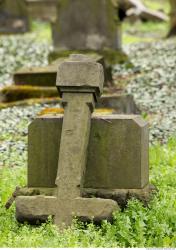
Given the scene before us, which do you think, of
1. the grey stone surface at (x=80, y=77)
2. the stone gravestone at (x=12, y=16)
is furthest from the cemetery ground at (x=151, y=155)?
the stone gravestone at (x=12, y=16)

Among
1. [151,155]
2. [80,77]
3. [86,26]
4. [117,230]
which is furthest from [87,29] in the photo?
[117,230]

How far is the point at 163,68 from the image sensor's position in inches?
695

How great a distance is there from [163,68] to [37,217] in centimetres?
1028

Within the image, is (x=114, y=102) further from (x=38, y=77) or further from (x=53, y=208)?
(x=53, y=208)

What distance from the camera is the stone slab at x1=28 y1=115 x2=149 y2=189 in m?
8.27

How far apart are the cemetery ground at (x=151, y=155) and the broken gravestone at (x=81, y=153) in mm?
239

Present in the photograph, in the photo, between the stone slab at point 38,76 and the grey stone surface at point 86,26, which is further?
the grey stone surface at point 86,26

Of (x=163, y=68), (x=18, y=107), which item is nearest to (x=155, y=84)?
(x=163, y=68)

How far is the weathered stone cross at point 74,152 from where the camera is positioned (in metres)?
7.75

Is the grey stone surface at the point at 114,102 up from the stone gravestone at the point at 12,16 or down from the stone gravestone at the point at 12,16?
up

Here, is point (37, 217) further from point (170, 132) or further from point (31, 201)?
point (170, 132)

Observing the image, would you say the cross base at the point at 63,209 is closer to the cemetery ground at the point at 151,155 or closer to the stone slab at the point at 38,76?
the cemetery ground at the point at 151,155

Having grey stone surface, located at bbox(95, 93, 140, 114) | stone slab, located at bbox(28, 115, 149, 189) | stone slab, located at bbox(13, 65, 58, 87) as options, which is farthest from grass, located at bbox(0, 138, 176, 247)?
stone slab, located at bbox(13, 65, 58, 87)

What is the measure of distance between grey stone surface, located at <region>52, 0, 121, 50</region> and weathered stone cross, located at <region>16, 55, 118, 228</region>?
1133 cm
